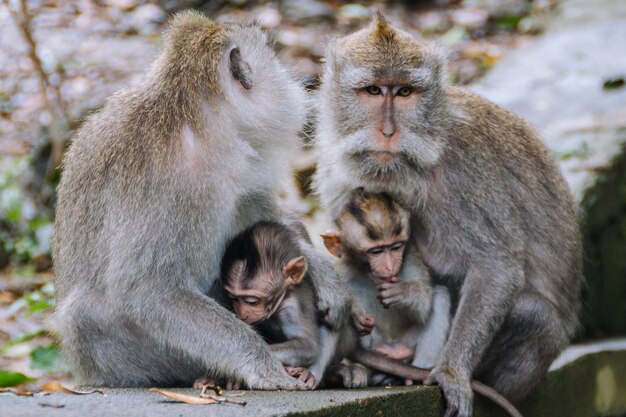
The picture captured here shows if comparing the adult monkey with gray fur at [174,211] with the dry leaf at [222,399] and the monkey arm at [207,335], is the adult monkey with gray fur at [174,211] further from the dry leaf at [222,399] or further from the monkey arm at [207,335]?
the dry leaf at [222,399]

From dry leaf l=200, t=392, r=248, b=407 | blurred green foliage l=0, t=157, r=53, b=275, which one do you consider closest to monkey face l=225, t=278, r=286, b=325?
dry leaf l=200, t=392, r=248, b=407

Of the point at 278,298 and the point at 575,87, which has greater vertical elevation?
the point at 575,87

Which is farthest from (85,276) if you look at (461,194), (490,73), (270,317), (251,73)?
(490,73)

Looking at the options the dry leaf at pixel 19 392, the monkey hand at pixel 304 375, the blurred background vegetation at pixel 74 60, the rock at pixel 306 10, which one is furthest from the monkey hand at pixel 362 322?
the rock at pixel 306 10

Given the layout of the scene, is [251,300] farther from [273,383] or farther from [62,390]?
[62,390]

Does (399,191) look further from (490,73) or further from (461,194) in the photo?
(490,73)

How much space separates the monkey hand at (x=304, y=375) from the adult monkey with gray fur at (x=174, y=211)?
0.28 feet

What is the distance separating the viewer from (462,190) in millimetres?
5156

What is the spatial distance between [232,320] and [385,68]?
1527 mm

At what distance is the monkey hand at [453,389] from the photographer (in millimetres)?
4703

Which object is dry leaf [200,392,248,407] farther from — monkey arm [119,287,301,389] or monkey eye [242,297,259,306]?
monkey eye [242,297,259,306]

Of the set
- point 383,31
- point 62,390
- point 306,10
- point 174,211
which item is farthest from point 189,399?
point 306,10

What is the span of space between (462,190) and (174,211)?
168 centimetres

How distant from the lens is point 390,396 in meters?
4.24
